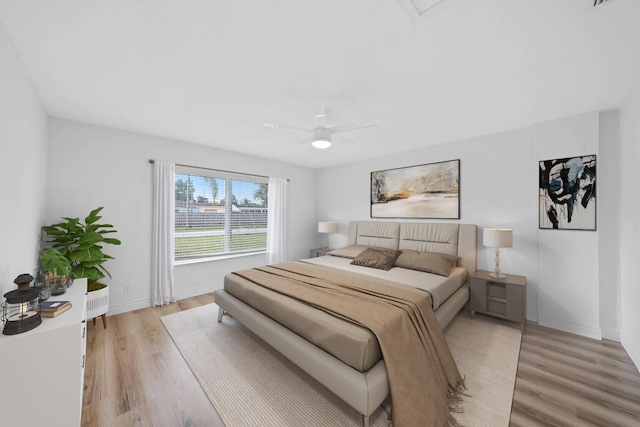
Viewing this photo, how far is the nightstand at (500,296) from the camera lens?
2882 millimetres

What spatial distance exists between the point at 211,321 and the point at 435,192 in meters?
3.89

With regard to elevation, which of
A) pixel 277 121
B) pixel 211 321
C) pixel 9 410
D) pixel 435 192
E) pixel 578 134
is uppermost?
pixel 277 121

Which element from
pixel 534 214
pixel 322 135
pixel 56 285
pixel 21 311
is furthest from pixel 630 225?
pixel 56 285

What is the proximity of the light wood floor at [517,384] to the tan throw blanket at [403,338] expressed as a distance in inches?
19.7

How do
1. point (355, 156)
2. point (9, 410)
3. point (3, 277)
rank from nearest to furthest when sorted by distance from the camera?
point (9, 410) → point (3, 277) → point (355, 156)

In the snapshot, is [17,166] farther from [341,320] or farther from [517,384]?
[517,384]

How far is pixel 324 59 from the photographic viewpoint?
5.97 feet

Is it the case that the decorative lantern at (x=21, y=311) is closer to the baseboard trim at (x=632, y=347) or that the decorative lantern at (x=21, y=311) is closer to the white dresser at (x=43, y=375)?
the white dresser at (x=43, y=375)

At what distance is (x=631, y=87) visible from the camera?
2.19 m

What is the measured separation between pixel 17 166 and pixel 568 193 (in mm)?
5367

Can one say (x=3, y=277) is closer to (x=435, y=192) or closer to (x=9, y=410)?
(x=9, y=410)

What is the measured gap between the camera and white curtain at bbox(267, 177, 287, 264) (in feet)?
16.8

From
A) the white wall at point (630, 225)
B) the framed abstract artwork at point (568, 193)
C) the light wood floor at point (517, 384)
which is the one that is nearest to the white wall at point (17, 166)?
the light wood floor at point (517, 384)

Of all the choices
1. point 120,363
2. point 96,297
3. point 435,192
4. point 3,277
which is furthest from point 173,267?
point 435,192
